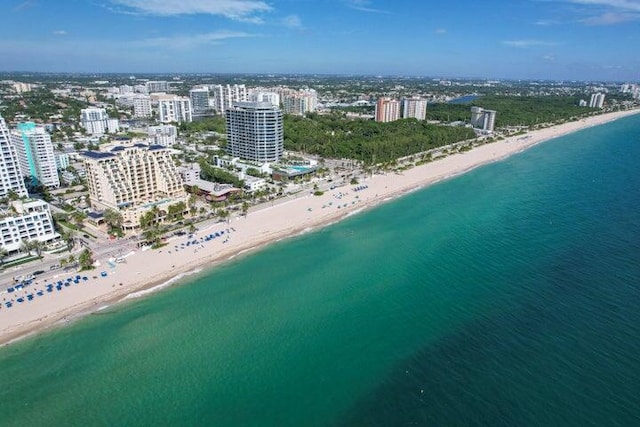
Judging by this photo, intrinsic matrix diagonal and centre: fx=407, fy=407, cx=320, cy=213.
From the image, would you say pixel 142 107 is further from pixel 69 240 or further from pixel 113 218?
pixel 69 240

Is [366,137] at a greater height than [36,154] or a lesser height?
lesser

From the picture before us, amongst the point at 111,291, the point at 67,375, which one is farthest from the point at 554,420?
the point at 111,291

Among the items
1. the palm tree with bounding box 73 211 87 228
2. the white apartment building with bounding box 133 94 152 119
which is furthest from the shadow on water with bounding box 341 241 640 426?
the white apartment building with bounding box 133 94 152 119

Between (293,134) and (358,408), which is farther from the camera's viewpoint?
(293,134)

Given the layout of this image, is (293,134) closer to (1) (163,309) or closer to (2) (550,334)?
(1) (163,309)

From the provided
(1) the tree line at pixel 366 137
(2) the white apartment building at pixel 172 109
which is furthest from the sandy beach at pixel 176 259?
(2) the white apartment building at pixel 172 109

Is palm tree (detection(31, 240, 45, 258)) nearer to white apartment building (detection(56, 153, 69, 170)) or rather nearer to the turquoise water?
the turquoise water

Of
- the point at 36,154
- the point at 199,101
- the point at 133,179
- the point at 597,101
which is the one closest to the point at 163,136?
the point at 36,154
